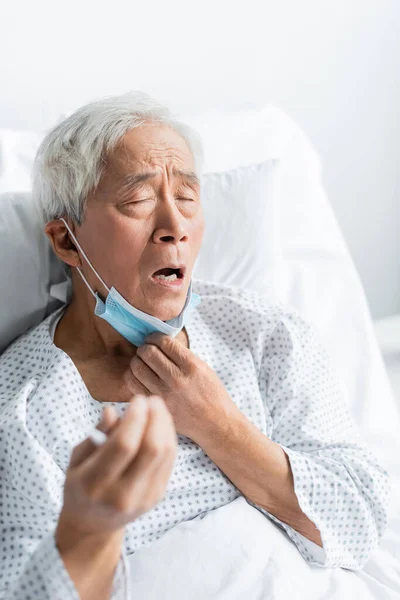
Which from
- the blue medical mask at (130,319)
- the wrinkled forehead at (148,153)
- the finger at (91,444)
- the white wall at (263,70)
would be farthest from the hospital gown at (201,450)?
the white wall at (263,70)

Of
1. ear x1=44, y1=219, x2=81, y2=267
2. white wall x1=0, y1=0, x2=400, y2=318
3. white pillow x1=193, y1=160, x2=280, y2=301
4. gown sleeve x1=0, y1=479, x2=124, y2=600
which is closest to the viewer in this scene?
gown sleeve x1=0, y1=479, x2=124, y2=600

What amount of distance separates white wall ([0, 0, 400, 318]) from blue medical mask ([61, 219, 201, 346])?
2.38 feet

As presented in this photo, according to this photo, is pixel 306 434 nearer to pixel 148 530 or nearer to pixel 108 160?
pixel 148 530

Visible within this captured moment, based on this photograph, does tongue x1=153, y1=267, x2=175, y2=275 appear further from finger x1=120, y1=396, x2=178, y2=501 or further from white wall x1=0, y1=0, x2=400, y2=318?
white wall x1=0, y1=0, x2=400, y2=318

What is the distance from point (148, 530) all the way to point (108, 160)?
0.66m

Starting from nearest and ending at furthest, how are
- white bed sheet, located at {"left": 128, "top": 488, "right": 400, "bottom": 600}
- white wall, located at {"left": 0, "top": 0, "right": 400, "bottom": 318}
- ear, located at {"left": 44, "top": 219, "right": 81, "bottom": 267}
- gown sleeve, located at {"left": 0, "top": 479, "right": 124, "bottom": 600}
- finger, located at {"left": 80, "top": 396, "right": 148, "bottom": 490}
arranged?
finger, located at {"left": 80, "top": 396, "right": 148, "bottom": 490}, gown sleeve, located at {"left": 0, "top": 479, "right": 124, "bottom": 600}, white bed sheet, located at {"left": 128, "top": 488, "right": 400, "bottom": 600}, ear, located at {"left": 44, "top": 219, "right": 81, "bottom": 267}, white wall, located at {"left": 0, "top": 0, "right": 400, "bottom": 318}

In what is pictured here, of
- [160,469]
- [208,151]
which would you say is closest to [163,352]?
[160,469]

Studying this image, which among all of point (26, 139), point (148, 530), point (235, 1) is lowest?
point (148, 530)

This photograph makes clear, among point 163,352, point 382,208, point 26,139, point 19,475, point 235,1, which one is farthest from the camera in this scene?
point 382,208

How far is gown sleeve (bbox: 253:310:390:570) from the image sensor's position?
142 cm

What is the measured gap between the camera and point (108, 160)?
1464 mm

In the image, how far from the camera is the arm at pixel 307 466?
4.60 ft

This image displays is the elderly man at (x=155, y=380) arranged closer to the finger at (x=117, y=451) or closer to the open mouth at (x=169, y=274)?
the open mouth at (x=169, y=274)

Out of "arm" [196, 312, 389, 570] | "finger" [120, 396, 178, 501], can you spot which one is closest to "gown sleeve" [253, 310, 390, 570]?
"arm" [196, 312, 389, 570]
